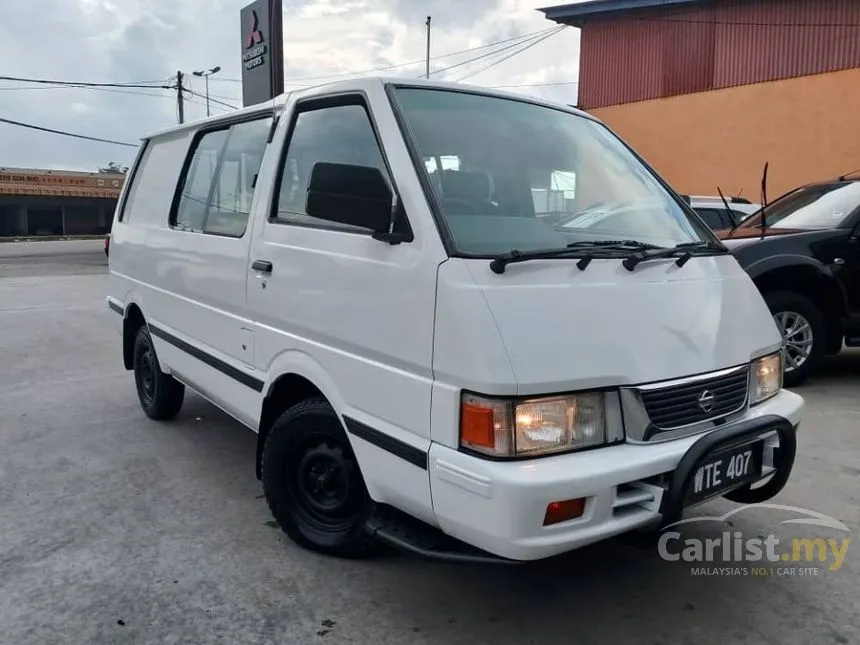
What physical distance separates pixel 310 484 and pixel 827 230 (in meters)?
5.05

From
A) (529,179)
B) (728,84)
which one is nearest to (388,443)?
(529,179)

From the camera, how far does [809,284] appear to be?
6.07 meters

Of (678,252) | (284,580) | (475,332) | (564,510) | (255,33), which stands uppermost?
(255,33)

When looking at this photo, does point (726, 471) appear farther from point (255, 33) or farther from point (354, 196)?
point (255, 33)

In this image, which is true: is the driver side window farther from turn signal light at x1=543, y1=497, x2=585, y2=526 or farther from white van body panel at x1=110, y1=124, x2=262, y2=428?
turn signal light at x1=543, y1=497, x2=585, y2=526

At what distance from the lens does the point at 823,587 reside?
2.94 m

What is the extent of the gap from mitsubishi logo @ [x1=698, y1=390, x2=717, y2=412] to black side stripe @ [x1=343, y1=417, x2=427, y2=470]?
0.99 meters

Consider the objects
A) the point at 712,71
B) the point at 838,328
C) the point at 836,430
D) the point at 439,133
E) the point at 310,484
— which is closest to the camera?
the point at 439,133

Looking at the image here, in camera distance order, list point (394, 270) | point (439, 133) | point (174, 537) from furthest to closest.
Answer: point (174, 537) < point (439, 133) < point (394, 270)

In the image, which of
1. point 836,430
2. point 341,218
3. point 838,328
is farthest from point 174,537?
point 838,328

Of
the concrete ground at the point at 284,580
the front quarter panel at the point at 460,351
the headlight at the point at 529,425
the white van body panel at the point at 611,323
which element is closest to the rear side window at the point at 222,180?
the concrete ground at the point at 284,580

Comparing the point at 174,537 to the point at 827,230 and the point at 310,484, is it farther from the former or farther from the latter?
the point at 827,230

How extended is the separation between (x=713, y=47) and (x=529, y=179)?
16551 mm

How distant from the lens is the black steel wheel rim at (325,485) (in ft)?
9.71
